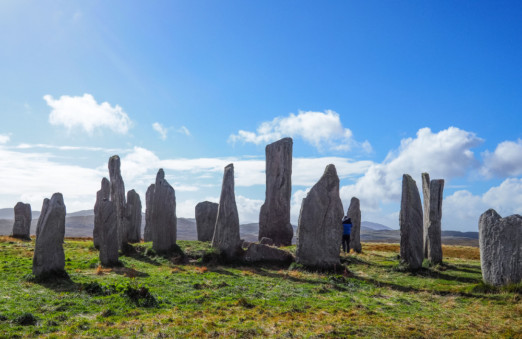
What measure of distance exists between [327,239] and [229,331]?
29.9 feet

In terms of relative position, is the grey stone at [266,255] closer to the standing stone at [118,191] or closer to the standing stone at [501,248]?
the standing stone at [501,248]

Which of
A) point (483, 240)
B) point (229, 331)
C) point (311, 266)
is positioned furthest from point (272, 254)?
point (229, 331)

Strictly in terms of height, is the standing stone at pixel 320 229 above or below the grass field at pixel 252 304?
above

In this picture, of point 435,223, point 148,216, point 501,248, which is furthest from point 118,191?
point 501,248

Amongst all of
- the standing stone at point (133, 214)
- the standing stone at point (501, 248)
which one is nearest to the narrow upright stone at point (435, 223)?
the standing stone at point (501, 248)

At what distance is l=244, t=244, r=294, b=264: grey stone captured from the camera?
18.5 m

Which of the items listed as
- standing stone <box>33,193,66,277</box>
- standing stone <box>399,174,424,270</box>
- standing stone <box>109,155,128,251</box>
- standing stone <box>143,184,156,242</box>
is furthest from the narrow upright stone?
standing stone <box>143,184,156,242</box>

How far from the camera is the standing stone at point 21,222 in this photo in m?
31.9

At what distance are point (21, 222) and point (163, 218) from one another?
18360 millimetres

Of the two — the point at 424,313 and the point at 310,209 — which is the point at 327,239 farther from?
the point at 424,313

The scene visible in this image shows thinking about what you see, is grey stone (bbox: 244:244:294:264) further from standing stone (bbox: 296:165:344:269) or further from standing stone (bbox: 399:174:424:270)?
standing stone (bbox: 399:174:424:270)

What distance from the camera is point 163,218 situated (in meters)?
20.9

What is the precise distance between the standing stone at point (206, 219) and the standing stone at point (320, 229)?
1128 centimetres

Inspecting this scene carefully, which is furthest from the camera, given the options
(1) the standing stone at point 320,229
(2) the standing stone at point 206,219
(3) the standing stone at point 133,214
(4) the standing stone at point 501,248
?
(3) the standing stone at point 133,214
